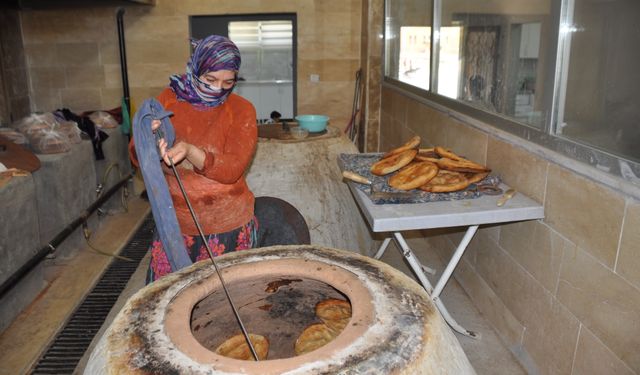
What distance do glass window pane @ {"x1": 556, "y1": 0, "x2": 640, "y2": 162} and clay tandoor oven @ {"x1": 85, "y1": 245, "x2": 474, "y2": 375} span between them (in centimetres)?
111

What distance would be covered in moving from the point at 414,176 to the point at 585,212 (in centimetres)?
81

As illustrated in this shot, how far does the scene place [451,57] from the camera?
381 cm

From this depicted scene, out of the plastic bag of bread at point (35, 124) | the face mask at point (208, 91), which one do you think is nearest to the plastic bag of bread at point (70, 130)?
the plastic bag of bread at point (35, 124)

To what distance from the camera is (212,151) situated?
222 centimetres

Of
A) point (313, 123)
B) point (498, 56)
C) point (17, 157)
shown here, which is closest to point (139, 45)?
point (17, 157)

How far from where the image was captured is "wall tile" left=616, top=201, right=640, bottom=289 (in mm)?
1781

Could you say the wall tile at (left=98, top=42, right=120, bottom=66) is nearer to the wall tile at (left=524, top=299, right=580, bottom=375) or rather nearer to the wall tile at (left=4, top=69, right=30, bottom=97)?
the wall tile at (left=4, top=69, right=30, bottom=97)

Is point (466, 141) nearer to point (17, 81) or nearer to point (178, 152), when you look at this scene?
point (178, 152)

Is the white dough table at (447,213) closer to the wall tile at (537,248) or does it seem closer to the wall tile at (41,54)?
the wall tile at (537,248)

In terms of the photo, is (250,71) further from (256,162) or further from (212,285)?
(212,285)

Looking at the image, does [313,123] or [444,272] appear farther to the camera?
[313,123]

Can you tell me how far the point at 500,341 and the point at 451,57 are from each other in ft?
6.81

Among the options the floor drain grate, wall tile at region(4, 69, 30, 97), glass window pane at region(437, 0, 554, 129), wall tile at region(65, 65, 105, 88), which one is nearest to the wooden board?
the floor drain grate

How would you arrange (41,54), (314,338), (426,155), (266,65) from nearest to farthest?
1. (314,338)
2. (426,155)
3. (41,54)
4. (266,65)
